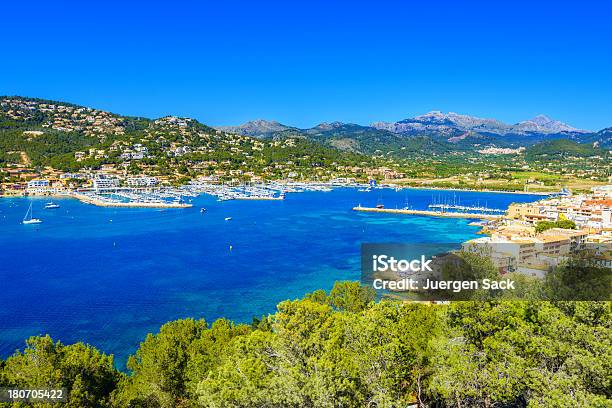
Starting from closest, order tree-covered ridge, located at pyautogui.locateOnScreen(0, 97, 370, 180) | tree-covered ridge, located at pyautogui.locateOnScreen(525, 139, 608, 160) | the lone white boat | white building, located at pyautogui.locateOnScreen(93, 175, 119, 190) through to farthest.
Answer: the lone white boat, white building, located at pyautogui.locateOnScreen(93, 175, 119, 190), tree-covered ridge, located at pyautogui.locateOnScreen(0, 97, 370, 180), tree-covered ridge, located at pyautogui.locateOnScreen(525, 139, 608, 160)

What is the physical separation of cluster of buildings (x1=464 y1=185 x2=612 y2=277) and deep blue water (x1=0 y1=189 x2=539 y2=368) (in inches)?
166

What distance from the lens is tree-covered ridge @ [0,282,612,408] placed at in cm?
550

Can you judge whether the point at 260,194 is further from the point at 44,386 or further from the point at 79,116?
the point at 79,116

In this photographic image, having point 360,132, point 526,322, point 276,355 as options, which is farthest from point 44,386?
point 360,132

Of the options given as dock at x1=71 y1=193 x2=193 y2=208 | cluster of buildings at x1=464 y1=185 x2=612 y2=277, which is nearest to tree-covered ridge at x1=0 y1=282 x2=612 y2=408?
cluster of buildings at x1=464 y1=185 x2=612 y2=277

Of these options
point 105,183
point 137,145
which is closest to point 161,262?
point 105,183

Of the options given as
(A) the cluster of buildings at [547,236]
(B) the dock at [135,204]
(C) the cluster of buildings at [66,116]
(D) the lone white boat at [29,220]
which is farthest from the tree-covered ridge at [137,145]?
(A) the cluster of buildings at [547,236]

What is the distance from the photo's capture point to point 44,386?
6.49 meters

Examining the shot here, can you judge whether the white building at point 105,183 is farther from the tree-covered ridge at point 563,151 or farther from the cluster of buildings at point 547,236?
the tree-covered ridge at point 563,151

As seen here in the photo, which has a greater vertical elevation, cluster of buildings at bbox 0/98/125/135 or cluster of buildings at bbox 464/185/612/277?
cluster of buildings at bbox 0/98/125/135

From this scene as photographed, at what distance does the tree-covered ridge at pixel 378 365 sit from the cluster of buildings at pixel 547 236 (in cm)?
469

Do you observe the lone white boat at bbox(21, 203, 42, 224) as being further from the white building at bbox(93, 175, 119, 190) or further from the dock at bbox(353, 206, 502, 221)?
the dock at bbox(353, 206, 502, 221)

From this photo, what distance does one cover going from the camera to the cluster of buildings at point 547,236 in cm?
1480

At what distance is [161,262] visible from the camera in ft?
79.5
